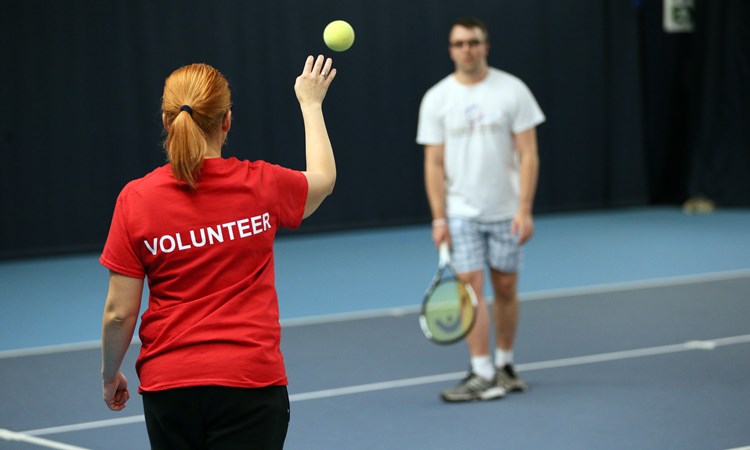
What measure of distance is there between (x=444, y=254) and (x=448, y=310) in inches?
11.2

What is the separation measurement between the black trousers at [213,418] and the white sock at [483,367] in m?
2.77

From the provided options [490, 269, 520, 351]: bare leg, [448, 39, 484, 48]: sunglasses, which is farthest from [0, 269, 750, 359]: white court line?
[448, 39, 484, 48]: sunglasses

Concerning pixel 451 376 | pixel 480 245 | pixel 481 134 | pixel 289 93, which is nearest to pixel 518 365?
pixel 451 376

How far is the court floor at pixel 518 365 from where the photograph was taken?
4527mm

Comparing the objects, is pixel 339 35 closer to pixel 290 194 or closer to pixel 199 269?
pixel 290 194

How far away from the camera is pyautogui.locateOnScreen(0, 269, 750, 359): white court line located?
20.6ft

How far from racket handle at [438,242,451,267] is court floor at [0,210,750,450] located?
2.09 ft

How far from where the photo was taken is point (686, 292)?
7355 mm

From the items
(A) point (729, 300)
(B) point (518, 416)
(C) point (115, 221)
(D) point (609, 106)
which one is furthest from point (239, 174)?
(D) point (609, 106)

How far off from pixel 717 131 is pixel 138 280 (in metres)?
10.6

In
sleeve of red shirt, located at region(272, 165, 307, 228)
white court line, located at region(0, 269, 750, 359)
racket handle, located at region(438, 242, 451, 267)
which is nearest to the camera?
sleeve of red shirt, located at region(272, 165, 307, 228)

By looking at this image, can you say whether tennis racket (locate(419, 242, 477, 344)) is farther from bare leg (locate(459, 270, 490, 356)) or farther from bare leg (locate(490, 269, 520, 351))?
bare leg (locate(490, 269, 520, 351))

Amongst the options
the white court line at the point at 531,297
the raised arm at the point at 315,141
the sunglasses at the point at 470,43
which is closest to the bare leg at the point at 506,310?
the sunglasses at the point at 470,43

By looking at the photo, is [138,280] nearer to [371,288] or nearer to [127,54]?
[371,288]
